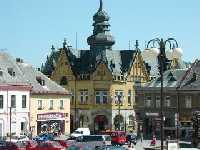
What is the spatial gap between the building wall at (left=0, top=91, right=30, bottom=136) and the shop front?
3367 millimetres

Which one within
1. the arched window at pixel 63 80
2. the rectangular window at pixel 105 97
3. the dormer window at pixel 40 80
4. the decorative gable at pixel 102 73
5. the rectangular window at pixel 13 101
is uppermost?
the decorative gable at pixel 102 73

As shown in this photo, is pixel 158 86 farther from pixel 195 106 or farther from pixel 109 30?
pixel 109 30

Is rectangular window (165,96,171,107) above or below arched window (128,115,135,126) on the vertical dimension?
above

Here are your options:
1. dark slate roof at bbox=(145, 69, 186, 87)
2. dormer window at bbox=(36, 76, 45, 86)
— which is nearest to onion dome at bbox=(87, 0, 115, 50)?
dark slate roof at bbox=(145, 69, 186, 87)

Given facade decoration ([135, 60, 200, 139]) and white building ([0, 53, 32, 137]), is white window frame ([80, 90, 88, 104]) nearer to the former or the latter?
facade decoration ([135, 60, 200, 139])

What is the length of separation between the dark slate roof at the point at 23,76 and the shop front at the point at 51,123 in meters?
2.89

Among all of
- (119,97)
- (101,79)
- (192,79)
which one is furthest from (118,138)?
(101,79)

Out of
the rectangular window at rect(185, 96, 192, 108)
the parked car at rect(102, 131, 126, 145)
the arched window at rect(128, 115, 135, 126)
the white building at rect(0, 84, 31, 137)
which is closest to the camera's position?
the parked car at rect(102, 131, 126, 145)

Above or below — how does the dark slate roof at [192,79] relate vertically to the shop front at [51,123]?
above

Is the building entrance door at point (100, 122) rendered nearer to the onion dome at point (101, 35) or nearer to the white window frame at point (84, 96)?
the white window frame at point (84, 96)

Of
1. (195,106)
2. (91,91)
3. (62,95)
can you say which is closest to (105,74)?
(91,91)

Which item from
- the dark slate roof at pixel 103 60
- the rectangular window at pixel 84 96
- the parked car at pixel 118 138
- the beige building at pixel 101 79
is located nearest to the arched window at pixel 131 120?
the beige building at pixel 101 79

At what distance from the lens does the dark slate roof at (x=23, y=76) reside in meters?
73.2

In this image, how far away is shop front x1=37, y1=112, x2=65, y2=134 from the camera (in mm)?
78113
